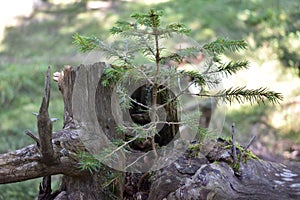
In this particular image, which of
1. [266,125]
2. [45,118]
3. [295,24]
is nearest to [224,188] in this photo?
[45,118]

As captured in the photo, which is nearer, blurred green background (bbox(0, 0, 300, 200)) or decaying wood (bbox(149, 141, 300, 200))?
decaying wood (bbox(149, 141, 300, 200))

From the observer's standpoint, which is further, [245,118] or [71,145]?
[245,118]

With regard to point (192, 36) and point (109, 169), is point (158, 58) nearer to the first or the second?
point (109, 169)

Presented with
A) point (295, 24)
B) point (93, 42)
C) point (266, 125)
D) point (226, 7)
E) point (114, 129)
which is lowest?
point (266, 125)

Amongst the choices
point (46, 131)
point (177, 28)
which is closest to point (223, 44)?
point (177, 28)

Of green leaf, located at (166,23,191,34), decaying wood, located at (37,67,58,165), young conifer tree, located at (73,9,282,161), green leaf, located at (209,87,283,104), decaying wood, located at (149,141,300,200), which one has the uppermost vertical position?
green leaf, located at (166,23,191,34)

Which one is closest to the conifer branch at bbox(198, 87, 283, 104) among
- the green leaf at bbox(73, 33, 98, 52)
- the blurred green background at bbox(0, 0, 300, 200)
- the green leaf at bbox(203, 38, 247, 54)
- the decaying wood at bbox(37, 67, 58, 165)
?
the green leaf at bbox(203, 38, 247, 54)

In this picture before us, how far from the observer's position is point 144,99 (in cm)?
159

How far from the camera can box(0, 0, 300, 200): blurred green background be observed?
3.58 m

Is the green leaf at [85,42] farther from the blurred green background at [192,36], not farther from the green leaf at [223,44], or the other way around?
the blurred green background at [192,36]

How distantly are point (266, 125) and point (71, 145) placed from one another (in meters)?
2.69

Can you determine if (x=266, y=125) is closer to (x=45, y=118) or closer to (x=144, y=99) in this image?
(x=144, y=99)

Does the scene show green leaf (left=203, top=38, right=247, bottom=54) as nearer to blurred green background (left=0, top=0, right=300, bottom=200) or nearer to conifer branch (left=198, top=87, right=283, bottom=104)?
conifer branch (left=198, top=87, right=283, bottom=104)

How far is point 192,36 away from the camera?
171 inches
